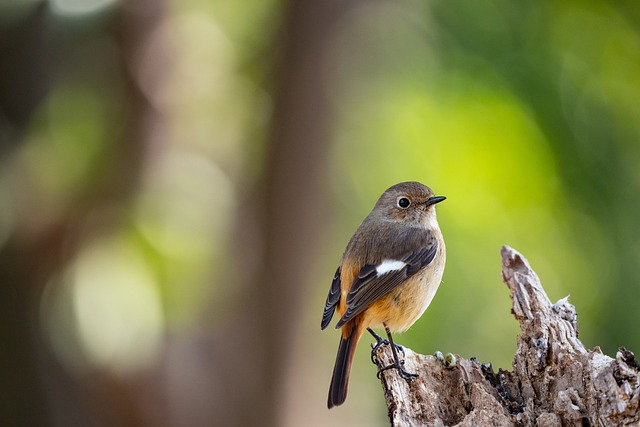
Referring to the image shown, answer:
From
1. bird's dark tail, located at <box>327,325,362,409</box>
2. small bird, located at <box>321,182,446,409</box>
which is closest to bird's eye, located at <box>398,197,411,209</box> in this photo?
small bird, located at <box>321,182,446,409</box>

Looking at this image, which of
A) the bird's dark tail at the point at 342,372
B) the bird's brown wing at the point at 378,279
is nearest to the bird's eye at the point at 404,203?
the bird's brown wing at the point at 378,279

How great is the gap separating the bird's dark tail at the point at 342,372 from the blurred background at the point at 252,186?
3436 millimetres

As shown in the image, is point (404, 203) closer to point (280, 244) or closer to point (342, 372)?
point (342, 372)

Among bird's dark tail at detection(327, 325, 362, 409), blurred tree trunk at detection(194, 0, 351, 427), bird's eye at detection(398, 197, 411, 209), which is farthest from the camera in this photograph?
blurred tree trunk at detection(194, 0, 351, 427)

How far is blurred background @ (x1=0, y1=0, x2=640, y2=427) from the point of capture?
8250 mm

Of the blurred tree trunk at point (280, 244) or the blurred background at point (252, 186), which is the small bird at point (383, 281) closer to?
the blurred tree trunk at point (280, 244)

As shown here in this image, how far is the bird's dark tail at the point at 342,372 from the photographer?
471cm

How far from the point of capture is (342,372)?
4.77 meters

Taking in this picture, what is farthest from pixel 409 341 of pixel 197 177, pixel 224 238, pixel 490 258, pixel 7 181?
Result: pixel 7 181

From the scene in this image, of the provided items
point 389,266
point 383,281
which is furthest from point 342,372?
point 389,266

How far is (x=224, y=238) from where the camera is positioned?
8.70 metres

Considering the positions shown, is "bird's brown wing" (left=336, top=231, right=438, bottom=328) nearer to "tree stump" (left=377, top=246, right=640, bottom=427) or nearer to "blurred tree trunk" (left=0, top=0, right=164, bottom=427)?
"tree stump" (left=377, top=246, right=640, bottom=427)

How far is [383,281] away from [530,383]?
1246mm

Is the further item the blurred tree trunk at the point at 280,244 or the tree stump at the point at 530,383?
the blurred tree trunk at the point at 280,244
